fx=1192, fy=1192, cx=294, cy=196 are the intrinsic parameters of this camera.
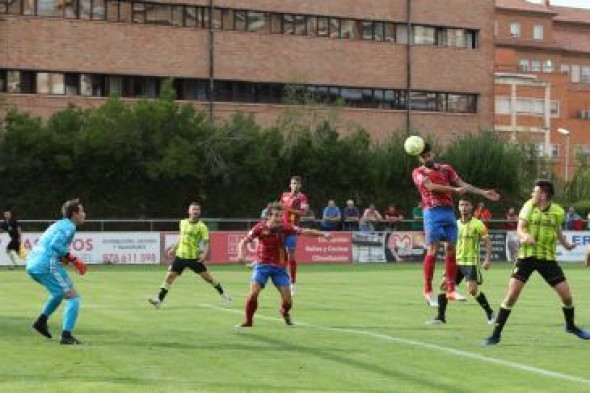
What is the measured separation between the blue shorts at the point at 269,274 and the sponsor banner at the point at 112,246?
24600mm

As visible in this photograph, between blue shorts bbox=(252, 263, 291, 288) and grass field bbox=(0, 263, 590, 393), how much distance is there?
24.1 inches

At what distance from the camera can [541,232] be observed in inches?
549

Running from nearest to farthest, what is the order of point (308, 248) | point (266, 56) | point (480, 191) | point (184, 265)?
point (480, 191)
point (184, 265)
point (308, 248)
point (266, 56)

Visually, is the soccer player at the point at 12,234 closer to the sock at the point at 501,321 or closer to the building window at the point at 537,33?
the sock at the point at 501,321

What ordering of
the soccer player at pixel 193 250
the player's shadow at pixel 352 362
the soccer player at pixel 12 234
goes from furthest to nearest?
the soccer player at pixel 12 234 → the soccer player at pixel 193 250 → the player's shadow at pixel 352 362

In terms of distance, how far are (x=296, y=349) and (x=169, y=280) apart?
7.33m

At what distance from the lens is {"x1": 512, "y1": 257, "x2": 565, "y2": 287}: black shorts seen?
45.6 ft

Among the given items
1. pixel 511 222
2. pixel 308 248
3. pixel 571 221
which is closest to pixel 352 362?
pixel 308 248

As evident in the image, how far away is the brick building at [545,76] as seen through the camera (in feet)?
318

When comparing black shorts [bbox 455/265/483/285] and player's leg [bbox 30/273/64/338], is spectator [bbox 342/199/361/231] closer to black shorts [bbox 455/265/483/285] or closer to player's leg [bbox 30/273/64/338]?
black shorts [bbox 455/265/483/285]

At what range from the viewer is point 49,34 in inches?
2162

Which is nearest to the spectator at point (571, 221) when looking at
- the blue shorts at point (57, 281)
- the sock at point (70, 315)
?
the blue shorts at point (57, 281)

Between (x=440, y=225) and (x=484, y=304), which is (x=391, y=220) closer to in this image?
(x=484, y=304)

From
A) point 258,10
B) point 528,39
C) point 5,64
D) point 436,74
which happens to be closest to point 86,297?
point 5,64
